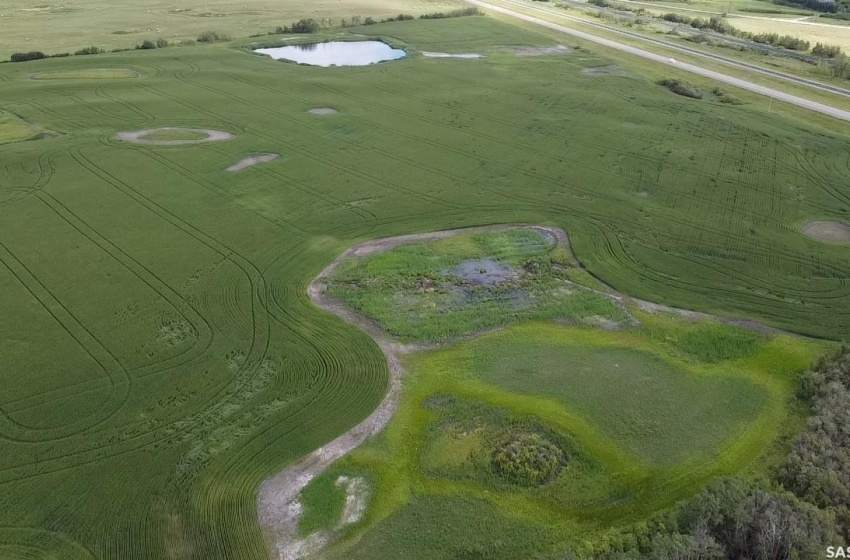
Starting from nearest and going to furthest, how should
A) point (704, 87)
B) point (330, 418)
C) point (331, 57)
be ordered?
point (330, 418) → point (704, 87) → point (331, 57)

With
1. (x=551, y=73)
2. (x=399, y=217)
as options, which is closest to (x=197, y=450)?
(x=399, y=217)

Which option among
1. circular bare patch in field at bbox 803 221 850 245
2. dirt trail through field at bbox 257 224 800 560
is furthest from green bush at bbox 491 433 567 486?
circular bare patch in field at bbox 803 221 850 245

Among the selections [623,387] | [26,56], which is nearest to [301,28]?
[26,56]

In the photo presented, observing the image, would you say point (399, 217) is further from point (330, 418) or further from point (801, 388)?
point (801, 388)

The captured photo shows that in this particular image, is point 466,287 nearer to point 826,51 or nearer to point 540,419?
point 540,419

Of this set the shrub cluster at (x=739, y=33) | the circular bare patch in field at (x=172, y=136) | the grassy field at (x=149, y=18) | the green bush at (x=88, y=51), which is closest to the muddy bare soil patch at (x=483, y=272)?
the circular bare patch in field at (x=172, y=136)

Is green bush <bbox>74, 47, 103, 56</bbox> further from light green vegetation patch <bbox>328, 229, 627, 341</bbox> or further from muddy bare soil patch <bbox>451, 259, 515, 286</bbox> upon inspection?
muddy bare soil patch <bbox>451, 259, 515, 286</bbox>

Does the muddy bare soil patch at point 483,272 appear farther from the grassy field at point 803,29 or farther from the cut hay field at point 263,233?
the grassy field at point 803,29
